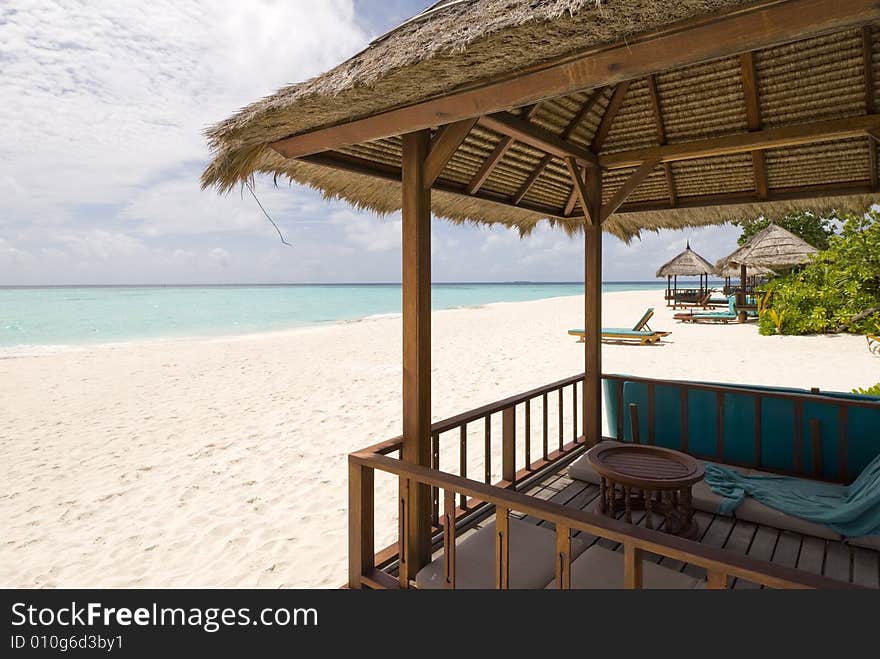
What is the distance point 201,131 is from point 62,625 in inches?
85.5

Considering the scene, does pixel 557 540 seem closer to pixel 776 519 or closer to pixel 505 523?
pixel 505 523

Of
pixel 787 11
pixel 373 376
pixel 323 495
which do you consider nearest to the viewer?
pixel 787 11

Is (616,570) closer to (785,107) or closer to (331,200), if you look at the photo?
(331,200)

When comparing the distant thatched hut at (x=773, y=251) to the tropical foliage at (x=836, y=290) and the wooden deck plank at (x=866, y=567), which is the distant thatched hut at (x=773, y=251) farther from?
the wooden deck plank at (x=866, y=567)

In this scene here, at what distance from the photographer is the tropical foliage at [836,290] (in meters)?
7.80

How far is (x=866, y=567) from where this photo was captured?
2.48m

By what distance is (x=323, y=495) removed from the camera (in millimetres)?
4293

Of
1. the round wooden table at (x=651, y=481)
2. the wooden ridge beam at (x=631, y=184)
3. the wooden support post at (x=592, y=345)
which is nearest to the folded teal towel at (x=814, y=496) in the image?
the round wooden table at (x=651, y=481)

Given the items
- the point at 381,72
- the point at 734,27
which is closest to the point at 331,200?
the point at 381,72

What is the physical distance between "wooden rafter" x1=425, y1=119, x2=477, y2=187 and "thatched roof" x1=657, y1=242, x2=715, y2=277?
23274 millimetres

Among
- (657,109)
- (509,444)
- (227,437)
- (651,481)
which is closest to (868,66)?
(657,109)

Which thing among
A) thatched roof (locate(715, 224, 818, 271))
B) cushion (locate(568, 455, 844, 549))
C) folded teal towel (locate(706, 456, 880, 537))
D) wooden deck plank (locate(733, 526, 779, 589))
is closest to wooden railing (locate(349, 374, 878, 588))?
folded teal towel (locate(706, 456, 880, 537))

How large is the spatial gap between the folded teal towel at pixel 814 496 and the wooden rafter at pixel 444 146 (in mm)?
2675

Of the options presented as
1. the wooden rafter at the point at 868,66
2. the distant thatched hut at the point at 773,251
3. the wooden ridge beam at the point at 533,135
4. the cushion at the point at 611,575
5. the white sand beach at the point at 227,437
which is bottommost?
the white sand beach at the point at 227,437
